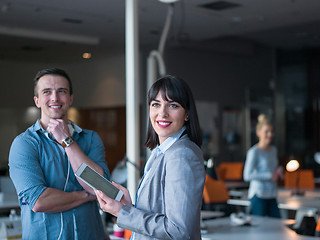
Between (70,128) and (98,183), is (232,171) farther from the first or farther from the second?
(98,183)

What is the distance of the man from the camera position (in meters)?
2.33

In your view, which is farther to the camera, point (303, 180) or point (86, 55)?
point (86, 55)

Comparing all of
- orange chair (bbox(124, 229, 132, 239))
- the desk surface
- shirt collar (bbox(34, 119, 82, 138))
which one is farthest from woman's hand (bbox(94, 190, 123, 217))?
the desk surface

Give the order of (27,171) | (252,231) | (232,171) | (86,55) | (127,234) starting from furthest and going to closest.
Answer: (86,55) < (232,171) < (252,231) < (127,234) < (27,171)

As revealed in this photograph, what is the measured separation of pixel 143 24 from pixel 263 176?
15.7ft

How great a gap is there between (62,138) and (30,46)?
9.06m

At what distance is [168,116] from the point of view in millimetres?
1914

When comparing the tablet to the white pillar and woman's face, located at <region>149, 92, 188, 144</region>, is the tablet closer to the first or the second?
woman's face, located at <region>149, 92, 188, 144</region>

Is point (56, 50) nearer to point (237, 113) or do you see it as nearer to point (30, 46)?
point (30, 46)

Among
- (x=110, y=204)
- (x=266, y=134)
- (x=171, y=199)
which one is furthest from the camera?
(x=266, y=134)

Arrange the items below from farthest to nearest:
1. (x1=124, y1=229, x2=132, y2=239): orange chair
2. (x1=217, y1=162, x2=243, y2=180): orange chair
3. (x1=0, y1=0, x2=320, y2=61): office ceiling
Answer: (x1=217, y1=162, x2=243, y2=180): orange chair → (x1=0, y1=0, x2=320, y2=61): office ceiling → (x1=124, y1=229, x2=132, y2=239): orange chair

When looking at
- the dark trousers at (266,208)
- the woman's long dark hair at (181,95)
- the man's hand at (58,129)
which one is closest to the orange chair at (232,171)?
the dark trousers at (266,208)

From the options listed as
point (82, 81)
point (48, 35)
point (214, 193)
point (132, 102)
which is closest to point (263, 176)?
point (214, 193)

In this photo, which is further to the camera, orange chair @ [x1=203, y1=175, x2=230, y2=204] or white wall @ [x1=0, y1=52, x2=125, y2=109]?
white wall @ [x1=0, y1=52, x2=125, y2=109]
